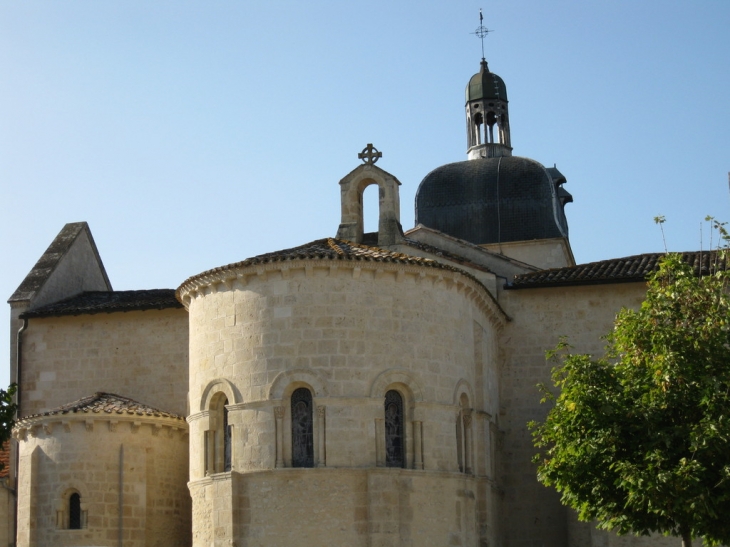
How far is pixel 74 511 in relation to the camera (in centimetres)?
2653

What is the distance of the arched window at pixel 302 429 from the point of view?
2370cm

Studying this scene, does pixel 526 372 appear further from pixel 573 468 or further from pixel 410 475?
pixel 573 468

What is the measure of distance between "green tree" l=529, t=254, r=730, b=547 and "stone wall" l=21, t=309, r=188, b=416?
11425 mm

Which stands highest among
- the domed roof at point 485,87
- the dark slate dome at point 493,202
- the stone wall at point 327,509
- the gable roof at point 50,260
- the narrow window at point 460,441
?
the domed roof at point 485,87

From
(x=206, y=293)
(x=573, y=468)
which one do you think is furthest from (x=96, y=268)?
(x=573, y=468)

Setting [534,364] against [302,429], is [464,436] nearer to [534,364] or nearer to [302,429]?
[302,429]

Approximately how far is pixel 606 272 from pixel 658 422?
9782 mm

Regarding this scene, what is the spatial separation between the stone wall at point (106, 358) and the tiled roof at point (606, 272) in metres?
8.32

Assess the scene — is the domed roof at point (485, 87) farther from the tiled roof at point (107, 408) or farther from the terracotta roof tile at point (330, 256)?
the tiled roof at point (107, 408)

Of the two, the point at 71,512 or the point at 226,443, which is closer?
the point at 226,443

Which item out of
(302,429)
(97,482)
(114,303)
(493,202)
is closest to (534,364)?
(302,429)

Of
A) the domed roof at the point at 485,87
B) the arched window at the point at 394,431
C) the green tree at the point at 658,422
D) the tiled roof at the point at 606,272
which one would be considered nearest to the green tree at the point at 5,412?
the arched window at the point at 394,431

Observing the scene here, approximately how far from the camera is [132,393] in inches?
1176

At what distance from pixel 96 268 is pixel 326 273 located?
1230cm
